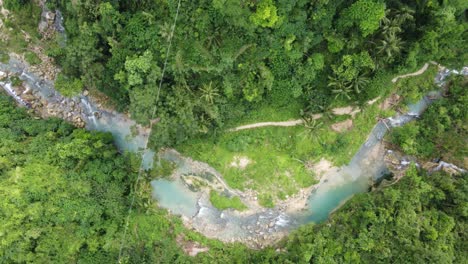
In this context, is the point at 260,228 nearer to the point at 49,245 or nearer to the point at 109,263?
the point at 109,263

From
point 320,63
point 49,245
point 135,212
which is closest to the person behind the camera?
point 49,245

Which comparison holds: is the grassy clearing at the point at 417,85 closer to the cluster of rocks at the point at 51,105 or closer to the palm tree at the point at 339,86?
the palm tree at the point at 339,86

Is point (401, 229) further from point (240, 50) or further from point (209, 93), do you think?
point (240, 50)

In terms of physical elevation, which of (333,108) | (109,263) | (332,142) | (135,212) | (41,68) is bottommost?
(109,263)

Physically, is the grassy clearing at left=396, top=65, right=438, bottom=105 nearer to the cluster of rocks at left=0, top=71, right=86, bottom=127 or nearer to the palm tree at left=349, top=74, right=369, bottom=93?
the palm tree at left=349, top=74, right=369, bottom=93

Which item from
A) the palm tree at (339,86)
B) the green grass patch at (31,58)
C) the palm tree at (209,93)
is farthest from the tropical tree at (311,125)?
the green grass patch at (31,58)

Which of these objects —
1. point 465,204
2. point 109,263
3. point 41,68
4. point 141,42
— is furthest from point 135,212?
point 465,204
